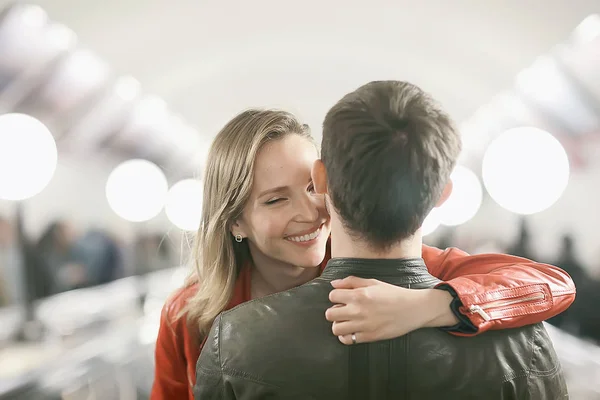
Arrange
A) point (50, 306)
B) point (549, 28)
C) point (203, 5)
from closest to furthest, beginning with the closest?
point (549, 28), point (203, 5), point (50, 306)

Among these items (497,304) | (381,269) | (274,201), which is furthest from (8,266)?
(497,304)

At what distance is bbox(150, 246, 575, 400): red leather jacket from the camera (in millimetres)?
1226

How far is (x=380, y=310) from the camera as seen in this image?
1.15 metres

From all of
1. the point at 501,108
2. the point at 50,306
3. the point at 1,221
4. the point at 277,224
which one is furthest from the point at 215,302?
the point at 501,108

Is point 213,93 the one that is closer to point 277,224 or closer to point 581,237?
point 581,237

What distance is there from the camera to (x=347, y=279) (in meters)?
1.21

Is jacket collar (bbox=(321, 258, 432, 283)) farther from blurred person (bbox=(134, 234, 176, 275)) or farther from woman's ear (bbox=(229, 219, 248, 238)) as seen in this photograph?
blurred person (bbox=(134, 234, 176, 275))

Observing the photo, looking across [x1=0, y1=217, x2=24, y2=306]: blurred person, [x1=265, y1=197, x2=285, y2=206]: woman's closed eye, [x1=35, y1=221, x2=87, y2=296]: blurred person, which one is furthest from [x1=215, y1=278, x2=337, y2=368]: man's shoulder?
[x1=35, y1=221, x2=87, y2=296]: blurred person

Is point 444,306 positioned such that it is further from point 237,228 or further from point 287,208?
point 237,228

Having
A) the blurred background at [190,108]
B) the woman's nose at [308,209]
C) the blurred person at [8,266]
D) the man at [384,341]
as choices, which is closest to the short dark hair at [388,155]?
the man at [384,341]

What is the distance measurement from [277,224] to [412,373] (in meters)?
0.79

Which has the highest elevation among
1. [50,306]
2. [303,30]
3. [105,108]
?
[303,30]

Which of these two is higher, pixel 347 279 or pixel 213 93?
pixel 213 93

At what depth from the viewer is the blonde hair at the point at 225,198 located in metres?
1.86
